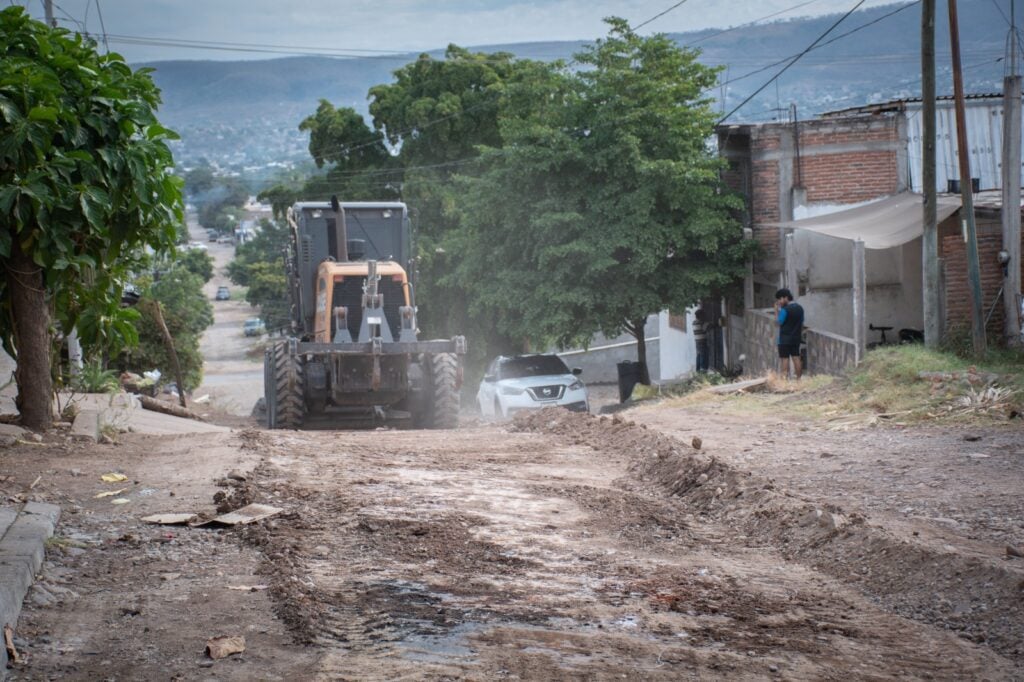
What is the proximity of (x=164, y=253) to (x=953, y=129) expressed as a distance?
2181 cm

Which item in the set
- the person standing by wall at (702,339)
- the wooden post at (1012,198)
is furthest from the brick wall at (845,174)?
the wooden post at (1012,198)

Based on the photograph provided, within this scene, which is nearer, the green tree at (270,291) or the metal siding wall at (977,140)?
the metal siding wall at (977,140)

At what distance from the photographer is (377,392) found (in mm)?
18000

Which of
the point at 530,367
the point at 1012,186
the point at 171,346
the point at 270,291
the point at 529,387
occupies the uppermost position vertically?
the point at 1012,186

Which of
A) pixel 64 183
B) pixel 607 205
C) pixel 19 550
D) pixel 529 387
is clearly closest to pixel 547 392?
pixel 529 387

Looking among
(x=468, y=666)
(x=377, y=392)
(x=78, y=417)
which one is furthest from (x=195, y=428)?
(x=468, y=666)

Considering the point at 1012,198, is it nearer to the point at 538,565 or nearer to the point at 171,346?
the point at 538,565

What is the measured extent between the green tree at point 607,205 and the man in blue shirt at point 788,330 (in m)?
4.63

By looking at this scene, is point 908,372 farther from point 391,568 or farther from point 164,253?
point 391,568

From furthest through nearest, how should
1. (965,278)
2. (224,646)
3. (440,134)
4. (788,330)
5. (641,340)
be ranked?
1. (440,134)
2. (641,340)
3. (965,278)
4. (788,330)
5. (224,646)

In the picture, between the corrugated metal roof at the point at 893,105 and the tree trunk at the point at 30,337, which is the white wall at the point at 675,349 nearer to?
the corrugated metal roof at the point at 893,105

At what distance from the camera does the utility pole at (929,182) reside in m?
18.5

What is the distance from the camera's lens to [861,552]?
7598 millimetres

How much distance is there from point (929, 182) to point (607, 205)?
7722 millimetres
